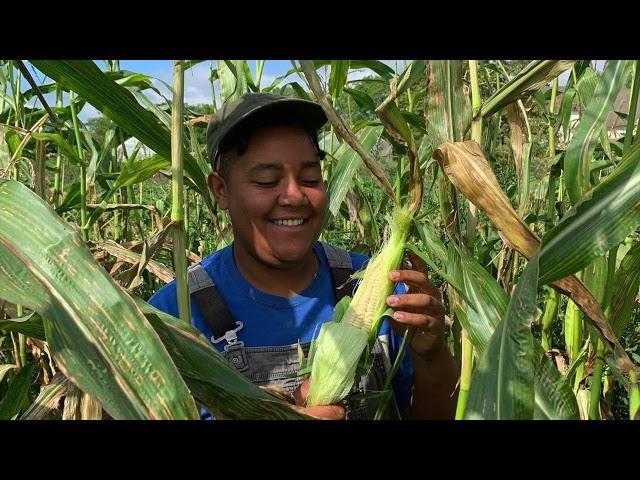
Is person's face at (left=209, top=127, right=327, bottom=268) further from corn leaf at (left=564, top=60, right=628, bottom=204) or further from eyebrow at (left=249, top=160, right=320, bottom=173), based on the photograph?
corn leaf at (left=564, top=60, right=628, bottom=204)

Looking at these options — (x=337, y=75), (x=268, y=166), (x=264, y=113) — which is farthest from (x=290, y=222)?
(x=337, y=75)

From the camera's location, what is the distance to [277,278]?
4.77 feet

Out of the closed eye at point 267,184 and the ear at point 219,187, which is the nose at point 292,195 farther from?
the ear at point 219,187

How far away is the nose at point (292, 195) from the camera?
1.26 metres

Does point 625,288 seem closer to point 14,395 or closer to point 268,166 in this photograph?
point 268,166

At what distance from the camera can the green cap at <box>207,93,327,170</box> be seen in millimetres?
1268

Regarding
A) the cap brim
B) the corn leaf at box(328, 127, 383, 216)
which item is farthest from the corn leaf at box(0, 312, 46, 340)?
the corn leaf at box(328, 127, 383, 216)

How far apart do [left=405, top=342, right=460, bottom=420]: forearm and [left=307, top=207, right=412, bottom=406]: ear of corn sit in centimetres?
30

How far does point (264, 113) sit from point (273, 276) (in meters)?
0.38

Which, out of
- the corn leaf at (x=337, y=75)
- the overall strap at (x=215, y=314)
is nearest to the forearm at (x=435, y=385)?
the overall strap at (x=215, y=314)
